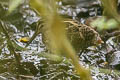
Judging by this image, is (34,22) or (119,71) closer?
(119,71)

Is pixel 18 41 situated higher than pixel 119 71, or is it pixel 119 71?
pixel 18 41

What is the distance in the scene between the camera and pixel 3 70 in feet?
5.42

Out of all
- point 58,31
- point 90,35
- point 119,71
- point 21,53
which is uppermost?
point 58,31

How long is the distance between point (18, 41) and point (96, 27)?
24.3 inches

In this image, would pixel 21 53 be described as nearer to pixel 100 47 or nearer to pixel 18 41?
pixel 18 41

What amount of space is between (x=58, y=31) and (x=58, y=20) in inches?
0.7

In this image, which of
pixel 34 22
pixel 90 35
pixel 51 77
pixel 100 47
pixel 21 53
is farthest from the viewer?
pixel 34 22

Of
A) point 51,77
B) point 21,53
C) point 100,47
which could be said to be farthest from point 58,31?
point 100,47

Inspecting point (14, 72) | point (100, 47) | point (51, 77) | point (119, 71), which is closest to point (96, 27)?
point (100, 47)

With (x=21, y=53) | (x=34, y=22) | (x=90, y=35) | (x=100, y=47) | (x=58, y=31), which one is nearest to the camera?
(x=58, y=31)

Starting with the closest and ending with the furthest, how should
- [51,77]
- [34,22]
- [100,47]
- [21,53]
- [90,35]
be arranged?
[51,77]
[90,35]
[21,53]
[100,47]
[34,22]

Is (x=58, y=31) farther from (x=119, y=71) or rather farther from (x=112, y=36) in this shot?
(x=112, y=36)

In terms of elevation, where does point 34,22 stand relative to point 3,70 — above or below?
above

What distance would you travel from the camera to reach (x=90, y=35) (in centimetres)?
172
